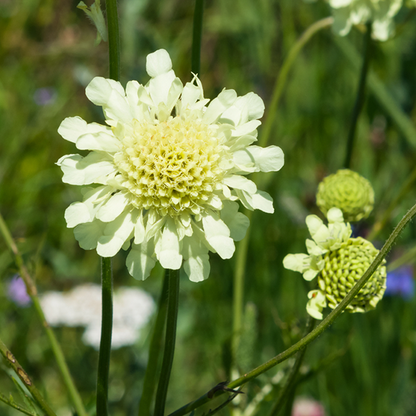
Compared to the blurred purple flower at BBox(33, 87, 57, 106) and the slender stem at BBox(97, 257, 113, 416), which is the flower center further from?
the blurred purple flower at BBox(33, 87, 57, 106)

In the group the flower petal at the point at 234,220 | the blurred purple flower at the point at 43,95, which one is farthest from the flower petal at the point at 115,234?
the blurred purple flower at the point at 43,95

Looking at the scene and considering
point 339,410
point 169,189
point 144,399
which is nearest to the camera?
point 169,189

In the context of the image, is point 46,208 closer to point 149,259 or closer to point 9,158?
point 9,158

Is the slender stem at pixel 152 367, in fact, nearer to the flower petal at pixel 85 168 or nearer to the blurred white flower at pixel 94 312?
the flower petal at pixel 85 168

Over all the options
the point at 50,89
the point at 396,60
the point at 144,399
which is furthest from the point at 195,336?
the point at 50,89

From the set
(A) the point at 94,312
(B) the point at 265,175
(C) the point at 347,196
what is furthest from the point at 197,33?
(A) the point at 94,312

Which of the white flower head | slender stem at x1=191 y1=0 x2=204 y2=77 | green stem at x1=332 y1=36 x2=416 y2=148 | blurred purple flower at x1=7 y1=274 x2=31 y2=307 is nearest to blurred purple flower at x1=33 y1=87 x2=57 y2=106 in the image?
blurred purple flower at x1=7 y1=274 x2=31 y2=307
